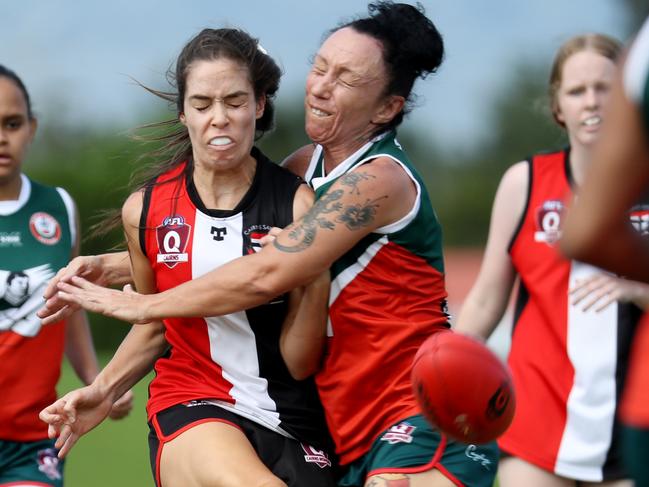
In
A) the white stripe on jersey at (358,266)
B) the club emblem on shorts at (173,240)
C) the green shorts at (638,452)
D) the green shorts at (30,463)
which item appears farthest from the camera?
the green shorts at (30,463)

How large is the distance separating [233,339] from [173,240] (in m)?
0.43

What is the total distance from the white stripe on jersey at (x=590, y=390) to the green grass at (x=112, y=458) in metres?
4.52

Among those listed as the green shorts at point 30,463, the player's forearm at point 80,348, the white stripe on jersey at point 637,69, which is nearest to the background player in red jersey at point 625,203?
the white stripe on jersey at point 637,69

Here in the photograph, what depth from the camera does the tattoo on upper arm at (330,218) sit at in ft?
13.1

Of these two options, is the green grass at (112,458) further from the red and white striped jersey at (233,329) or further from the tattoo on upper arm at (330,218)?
the tattoo on upper arm at (330,218)

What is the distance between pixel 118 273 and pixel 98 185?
12628 millimetres

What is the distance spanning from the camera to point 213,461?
13.2ft

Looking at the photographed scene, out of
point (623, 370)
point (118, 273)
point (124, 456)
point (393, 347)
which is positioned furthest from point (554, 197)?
point (124, 456)

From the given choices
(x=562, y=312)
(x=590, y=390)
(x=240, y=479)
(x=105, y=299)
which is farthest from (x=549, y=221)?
(x=105, y=299)

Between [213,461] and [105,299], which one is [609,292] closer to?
[213,461]

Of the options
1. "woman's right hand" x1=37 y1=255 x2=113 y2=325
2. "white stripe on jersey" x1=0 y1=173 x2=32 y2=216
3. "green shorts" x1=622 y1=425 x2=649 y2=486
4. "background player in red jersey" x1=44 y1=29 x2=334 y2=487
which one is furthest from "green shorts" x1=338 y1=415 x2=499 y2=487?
"white stripe on jersey" x1=0 y1=173 x2=32 y2=216

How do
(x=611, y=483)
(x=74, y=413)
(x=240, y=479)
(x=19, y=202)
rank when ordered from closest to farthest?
(x=240, y=479), (x=74, y=413), (x=611, y=483), (x=19, y=202)

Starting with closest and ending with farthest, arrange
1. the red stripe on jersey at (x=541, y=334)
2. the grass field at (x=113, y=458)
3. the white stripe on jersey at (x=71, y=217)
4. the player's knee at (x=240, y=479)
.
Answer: the player's knee at (x=240, y=479) < the red stripe on jersey at (x=541, y=334) < the white stripe on jersey at (x=71, y=217) < the grass field at (x=113, y=458)

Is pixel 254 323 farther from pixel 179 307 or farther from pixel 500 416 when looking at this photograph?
pixel 500 416
